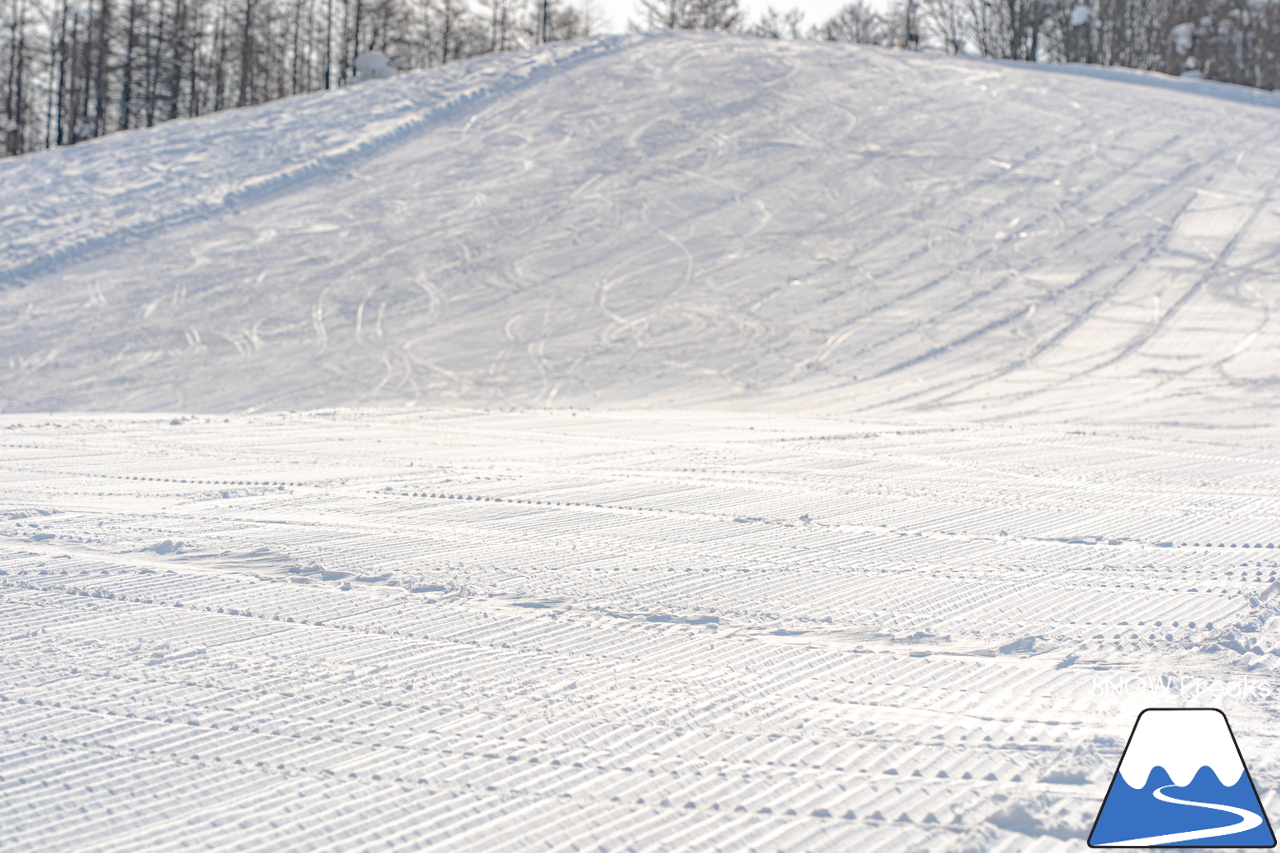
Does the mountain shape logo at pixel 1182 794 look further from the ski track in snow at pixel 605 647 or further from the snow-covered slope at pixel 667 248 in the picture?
the snow-covered slope at pixel 667 248

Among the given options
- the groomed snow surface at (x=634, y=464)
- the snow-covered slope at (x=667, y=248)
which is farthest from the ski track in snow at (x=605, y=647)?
the snow-covered slope at (x=667, y=248)

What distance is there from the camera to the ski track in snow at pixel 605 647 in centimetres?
203

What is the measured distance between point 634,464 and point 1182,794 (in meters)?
3.87

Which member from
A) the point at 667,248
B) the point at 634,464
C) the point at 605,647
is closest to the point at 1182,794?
the point at 605,647

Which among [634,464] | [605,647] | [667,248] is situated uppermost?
[667,248]

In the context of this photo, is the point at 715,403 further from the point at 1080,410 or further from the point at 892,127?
→ the point at 892,127

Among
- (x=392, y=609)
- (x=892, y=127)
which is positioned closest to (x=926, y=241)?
(x=892, y=127)

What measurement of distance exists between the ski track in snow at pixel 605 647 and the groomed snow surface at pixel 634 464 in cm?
2

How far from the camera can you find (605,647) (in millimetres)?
2906
